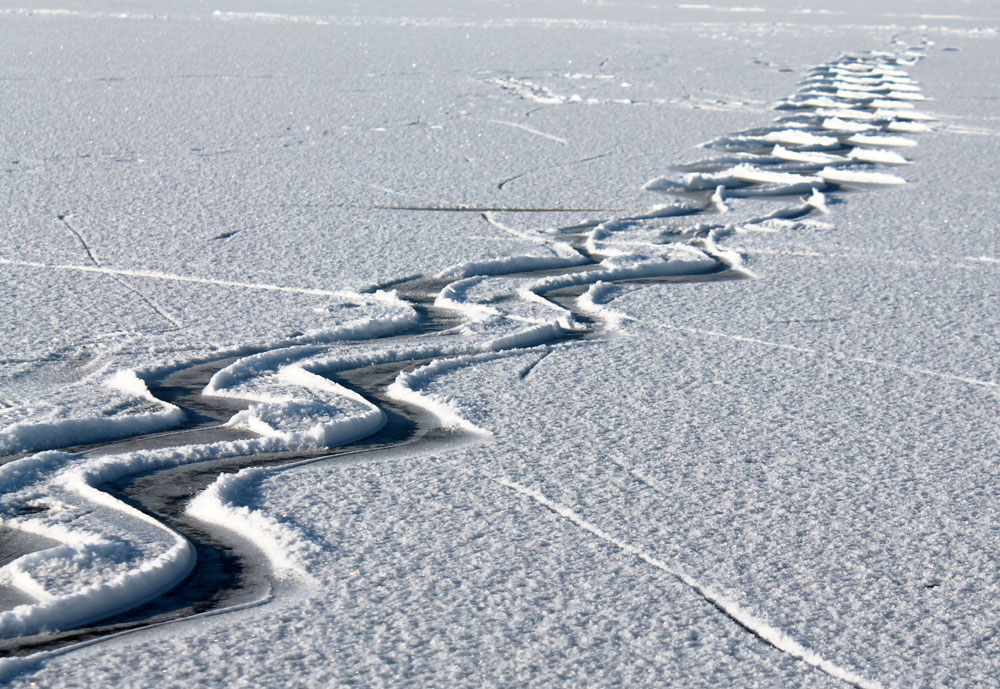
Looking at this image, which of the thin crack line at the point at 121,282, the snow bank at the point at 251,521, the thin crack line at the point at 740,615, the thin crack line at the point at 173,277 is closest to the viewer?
the thin crack line at the point at 740,615

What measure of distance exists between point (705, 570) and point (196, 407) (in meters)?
1.09

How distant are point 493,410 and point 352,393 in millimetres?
284

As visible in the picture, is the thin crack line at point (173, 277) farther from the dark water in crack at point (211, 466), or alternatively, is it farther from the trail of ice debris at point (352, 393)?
the dark water in crack at point (211, 466)

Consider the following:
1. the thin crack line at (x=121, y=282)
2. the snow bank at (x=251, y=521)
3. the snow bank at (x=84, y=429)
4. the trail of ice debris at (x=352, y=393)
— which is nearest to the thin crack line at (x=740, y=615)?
the trail of ice debris at (x=352, y=393)

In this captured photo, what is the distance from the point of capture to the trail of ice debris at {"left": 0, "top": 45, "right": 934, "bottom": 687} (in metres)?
1.60

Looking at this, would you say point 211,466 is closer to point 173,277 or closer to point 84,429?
point 84,429

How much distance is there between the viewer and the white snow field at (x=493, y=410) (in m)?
1.51

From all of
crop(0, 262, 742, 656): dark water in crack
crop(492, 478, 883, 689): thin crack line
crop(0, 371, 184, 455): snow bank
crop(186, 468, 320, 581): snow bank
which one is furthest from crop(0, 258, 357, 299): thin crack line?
crop(492, 478, 883, 689): thin crack line

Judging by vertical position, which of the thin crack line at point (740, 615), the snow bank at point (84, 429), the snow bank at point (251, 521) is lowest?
the thin crack line at point (740, 615)

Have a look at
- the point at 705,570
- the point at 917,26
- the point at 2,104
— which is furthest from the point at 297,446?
the point at 917,26

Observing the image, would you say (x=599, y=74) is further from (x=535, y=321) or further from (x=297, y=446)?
(x=297, y=446)

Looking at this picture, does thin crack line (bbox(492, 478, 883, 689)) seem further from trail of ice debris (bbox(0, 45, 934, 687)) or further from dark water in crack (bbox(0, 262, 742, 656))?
dark water in crack (bbox(0, 262, 742, 656))

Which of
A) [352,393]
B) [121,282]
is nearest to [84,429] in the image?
[352,393]

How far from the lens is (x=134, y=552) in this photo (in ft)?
5.45
